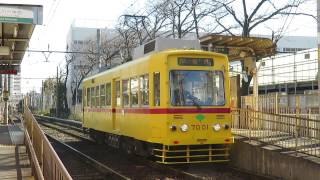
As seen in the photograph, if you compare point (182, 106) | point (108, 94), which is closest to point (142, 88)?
point (182, 106)

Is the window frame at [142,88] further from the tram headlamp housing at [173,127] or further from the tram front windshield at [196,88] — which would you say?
the tram headlamp housing at [173,127]

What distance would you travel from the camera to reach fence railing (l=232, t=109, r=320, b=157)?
13.4 metres

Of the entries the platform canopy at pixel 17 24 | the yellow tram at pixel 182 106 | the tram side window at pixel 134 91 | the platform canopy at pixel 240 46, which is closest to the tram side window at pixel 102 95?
the platform canopy at pixel 17 24

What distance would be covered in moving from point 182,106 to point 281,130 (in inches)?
158

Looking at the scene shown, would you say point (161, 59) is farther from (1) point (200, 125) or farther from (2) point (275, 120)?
(2) point (275, 120)

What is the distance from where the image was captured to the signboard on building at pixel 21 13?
45.4ft

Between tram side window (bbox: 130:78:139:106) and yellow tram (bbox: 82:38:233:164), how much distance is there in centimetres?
3

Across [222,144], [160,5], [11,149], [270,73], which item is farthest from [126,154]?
[270,73]

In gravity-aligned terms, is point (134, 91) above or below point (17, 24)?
below

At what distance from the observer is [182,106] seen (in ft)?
44.9

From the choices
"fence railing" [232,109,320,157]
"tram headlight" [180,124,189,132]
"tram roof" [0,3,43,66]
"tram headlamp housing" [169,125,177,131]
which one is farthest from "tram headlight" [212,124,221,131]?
"tram roof" [0,3,43,66]

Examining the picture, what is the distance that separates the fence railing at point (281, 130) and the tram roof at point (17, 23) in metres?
6.93

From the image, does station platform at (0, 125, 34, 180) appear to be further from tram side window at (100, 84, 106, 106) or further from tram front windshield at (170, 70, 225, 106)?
tram front windshield at (170, 70, 225, 106)

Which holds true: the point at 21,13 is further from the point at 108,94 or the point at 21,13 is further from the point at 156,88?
the point at 108,94
